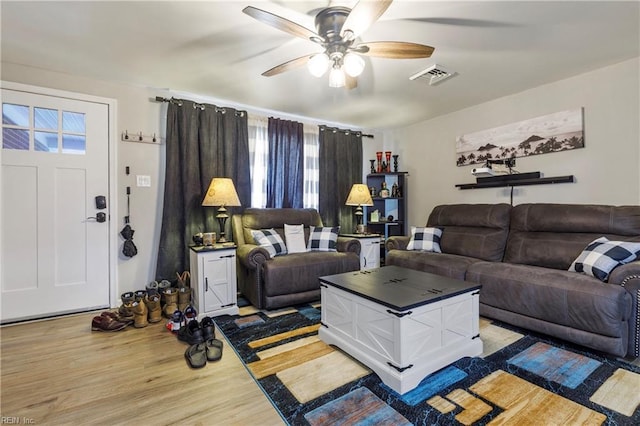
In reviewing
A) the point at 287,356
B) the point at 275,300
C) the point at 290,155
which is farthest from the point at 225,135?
the point at 287,356

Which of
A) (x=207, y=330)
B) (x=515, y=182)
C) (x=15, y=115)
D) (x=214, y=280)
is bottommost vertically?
(x=207, y=330)

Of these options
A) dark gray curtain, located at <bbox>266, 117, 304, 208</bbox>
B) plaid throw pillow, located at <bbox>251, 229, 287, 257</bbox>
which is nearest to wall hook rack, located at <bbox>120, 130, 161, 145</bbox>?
dark gray curtain, located at <bbox>266, 117, 304, 208</bbox>

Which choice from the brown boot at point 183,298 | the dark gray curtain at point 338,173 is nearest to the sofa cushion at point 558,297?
the dark gray curtain at point 338,173

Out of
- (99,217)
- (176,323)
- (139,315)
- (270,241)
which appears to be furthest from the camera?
(270,241)

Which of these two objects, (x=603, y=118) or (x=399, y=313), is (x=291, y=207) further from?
(x=603, y=118)

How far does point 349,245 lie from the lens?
344 cm

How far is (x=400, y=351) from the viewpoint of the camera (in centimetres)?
163

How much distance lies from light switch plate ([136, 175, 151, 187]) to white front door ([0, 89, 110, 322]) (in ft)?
0.89

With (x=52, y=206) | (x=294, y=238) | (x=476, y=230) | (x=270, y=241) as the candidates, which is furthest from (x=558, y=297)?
(x=52, y=206)

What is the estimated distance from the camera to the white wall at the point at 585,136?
8.79 ft

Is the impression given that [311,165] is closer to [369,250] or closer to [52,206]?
[369,250]

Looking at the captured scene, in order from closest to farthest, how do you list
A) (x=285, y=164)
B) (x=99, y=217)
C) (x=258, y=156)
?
(x=99, y=217) < (x=258, y=156) < (x=285, y=164)

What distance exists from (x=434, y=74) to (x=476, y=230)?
1730 mm

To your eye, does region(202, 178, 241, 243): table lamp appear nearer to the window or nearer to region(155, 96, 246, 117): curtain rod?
region(155, 96, 246, 117): curtain rod
